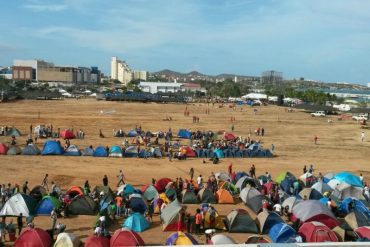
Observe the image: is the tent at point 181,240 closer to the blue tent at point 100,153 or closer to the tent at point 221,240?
the tent at point 221,240

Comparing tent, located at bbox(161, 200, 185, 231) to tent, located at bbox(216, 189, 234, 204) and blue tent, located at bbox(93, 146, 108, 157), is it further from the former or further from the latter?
blue tent, located at bbox(93, 146, 108, 157)

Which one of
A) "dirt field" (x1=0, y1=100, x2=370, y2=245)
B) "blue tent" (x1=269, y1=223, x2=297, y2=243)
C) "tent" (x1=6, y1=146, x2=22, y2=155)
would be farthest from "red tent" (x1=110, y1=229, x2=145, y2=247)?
"tent" (x1=6, y1=146, x2=22, y2=155)

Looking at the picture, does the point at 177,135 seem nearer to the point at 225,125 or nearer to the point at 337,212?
the point at 225,125

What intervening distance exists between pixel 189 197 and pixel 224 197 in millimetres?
1708

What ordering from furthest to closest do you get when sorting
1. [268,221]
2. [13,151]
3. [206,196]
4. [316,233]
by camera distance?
[13,151]
[206,196]
[268,221]
[316,233]

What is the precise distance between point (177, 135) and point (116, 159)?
1359 cm

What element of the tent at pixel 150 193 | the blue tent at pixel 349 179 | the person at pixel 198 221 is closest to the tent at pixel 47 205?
the tent at pixel 150 193

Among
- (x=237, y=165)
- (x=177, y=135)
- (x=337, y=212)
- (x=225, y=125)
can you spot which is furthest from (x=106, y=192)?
(x=225, y=125)

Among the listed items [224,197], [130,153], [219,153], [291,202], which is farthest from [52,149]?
[291,202]

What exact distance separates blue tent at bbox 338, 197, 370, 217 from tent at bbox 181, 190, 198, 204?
640cm

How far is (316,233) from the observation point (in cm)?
1457

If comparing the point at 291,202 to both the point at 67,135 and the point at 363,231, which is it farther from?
the point at 67,135

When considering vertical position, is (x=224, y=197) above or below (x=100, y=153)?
below

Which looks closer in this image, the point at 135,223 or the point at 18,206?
the point at 135,223
